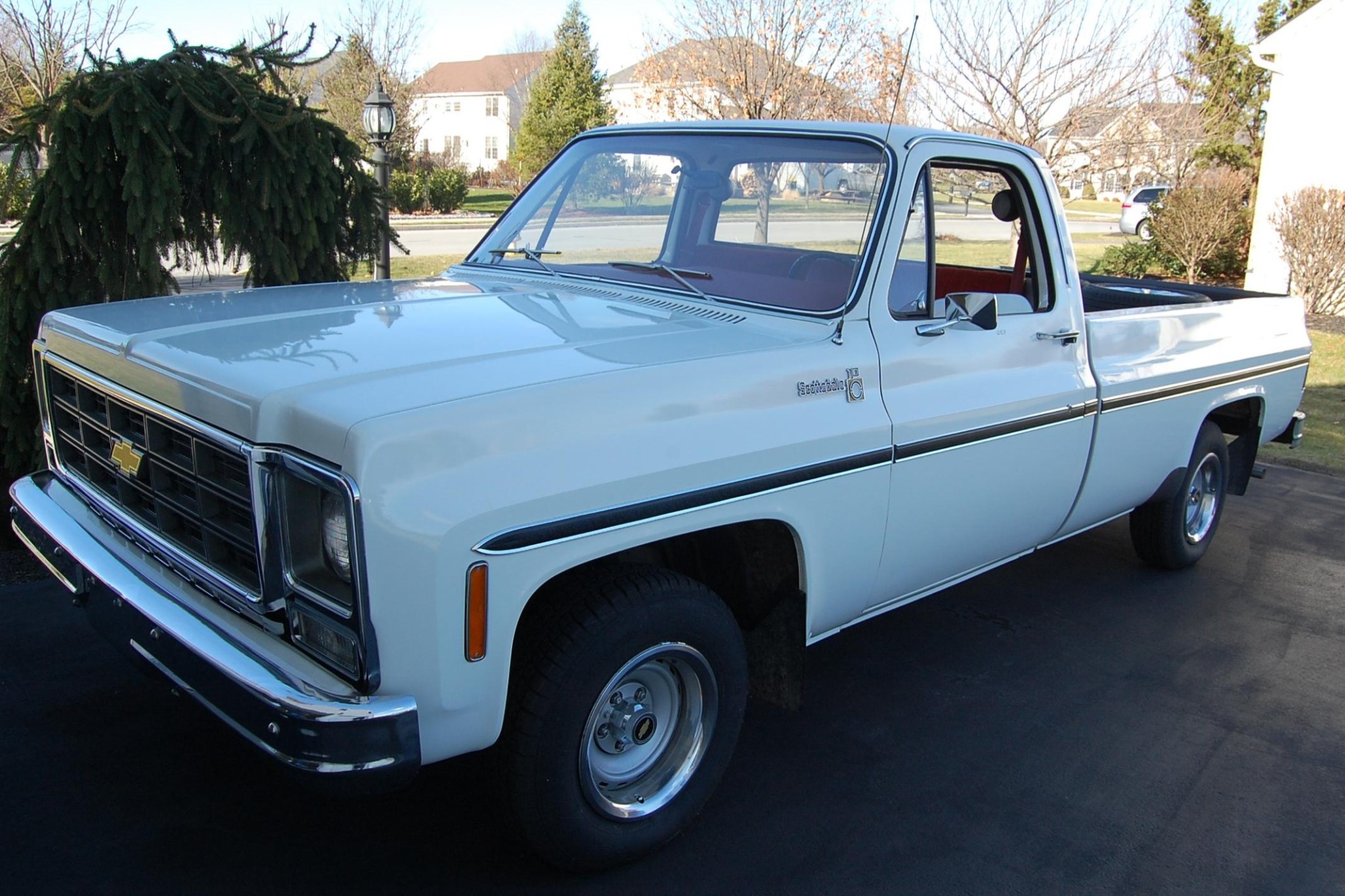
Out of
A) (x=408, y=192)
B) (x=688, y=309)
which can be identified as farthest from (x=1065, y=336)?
(x=408, y=192)

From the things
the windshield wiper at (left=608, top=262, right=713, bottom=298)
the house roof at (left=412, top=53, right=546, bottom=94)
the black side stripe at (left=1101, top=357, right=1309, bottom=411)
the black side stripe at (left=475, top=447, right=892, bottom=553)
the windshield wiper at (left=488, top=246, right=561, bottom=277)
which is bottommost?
the black side stripe at (left=1101, top=357, right=1309, bottom=411)

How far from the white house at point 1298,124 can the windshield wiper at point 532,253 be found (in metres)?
14.6

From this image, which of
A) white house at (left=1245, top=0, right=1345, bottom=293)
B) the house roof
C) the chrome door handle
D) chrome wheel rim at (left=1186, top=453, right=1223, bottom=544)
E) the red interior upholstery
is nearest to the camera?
the chrome door handle

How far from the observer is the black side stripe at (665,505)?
2.42 m

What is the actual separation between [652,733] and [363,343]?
4.40ft

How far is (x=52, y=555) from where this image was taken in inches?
126

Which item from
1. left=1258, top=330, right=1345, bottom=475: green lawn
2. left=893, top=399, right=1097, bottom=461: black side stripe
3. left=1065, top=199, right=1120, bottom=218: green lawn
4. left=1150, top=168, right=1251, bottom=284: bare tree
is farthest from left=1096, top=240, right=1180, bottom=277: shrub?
left=1065, top=199, right=1120, bottom=218: green lawn

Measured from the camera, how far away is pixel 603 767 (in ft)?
9.72

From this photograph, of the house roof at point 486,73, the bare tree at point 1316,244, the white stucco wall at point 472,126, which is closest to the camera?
the bare tree at point 1316,244

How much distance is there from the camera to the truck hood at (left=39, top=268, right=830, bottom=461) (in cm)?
244

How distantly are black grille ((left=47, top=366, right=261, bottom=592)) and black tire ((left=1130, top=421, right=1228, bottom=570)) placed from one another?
4309 millimetres

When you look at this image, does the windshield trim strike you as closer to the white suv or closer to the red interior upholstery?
the red interior upholstery

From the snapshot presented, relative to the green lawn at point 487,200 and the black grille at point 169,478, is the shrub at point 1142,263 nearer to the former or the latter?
the green lawn at point 487,200

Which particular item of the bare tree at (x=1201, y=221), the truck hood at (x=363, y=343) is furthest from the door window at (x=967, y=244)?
the bare tree at (x=1201, y=221)
